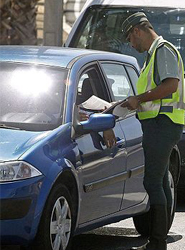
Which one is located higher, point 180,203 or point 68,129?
point 68,129

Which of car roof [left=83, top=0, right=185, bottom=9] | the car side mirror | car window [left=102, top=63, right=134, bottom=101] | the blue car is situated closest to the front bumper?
the blue car

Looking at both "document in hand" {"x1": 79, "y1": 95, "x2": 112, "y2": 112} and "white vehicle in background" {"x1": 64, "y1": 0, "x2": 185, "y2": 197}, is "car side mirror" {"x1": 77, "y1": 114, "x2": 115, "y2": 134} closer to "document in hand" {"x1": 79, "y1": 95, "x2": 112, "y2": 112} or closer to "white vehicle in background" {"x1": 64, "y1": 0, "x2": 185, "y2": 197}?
"document in hand" {"x1": 79, "y1": 95, "x2": 112, "y2": 112}

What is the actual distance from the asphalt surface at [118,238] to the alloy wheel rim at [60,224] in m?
0.81

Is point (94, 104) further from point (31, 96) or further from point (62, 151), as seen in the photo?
point (62, 151)

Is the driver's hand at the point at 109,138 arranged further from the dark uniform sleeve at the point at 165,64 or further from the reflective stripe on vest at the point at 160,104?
the dark uniform sleeve at the point at 165,64

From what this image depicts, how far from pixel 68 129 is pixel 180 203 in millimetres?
4141

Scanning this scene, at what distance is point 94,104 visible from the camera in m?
8.19

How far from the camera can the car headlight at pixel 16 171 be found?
6.84 meters

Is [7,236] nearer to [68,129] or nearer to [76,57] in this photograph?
[68,129]

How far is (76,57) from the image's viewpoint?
8266 millimetres

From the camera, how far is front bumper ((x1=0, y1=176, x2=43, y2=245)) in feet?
22.3

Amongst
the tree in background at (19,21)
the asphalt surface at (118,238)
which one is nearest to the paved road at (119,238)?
the asphalt surface at (118,238)

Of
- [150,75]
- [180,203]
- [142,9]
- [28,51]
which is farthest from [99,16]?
[150,75]

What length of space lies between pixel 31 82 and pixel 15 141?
938 millimetres
